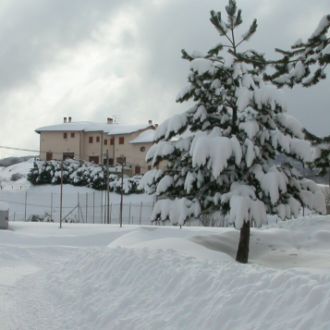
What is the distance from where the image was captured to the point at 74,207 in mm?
54594

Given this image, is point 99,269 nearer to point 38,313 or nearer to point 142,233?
point 38,313

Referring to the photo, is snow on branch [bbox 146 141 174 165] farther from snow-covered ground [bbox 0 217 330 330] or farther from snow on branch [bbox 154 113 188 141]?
snow-covered ground [bbox 0 217 330 330]

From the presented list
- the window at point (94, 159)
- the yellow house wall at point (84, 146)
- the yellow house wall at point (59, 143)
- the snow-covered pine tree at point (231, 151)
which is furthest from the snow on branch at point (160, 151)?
the yellow house wall at point (59, 143)

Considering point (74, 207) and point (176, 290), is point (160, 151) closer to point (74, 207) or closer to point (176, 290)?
point (176, 290)

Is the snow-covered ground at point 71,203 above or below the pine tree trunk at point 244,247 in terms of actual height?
above

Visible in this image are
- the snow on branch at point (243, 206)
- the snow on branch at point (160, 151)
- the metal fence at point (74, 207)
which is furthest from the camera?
the metal fence at point (74, 207)

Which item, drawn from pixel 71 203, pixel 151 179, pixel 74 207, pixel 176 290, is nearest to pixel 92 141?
pixel 71 203

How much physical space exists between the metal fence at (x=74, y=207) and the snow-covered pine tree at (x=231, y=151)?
117 feet

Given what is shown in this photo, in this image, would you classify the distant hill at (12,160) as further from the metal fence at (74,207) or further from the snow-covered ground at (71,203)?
the metal fence at (74,207)

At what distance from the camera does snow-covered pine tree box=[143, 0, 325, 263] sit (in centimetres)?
1200

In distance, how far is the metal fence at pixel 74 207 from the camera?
51062 millimetres

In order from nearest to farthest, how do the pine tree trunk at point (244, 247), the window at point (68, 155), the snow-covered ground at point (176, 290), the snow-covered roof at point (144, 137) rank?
the snow-covered ground at point (176, 290)
the pine tree trunk at point (244, 247)
the snow-covered roof at point (144, 137)
the window at point (68, 155)

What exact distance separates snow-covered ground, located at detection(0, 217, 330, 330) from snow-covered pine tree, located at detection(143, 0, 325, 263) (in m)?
1.21

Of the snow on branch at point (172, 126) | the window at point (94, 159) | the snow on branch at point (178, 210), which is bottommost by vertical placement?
the snow on branch at point (178, 210)
